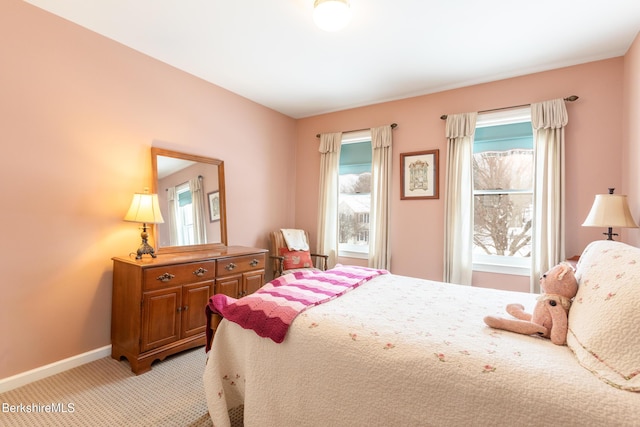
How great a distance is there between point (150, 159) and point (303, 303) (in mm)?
2284

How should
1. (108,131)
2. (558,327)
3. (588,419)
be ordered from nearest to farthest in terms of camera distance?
(588,419) < (558,327) < (108,131)

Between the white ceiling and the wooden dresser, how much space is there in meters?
1.94

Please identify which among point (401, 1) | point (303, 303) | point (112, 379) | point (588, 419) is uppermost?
point (401, 1)

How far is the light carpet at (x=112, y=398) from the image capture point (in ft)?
6.05

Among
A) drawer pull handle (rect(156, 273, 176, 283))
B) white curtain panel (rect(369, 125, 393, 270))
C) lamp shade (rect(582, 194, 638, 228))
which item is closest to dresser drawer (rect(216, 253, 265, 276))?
drawer pull handle (rect(156, 273, 176, 283))

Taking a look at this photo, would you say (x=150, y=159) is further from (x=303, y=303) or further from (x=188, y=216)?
(x=303, y=303)

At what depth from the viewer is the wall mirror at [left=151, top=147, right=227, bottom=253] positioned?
2.98 meters

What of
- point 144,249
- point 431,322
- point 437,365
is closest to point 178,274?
point 144,249

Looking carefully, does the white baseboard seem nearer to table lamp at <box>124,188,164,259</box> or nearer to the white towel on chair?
table lamp at <box>124,188,164,259</box>

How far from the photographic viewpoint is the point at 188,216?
3.18 meters

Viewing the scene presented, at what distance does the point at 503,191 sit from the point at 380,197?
1361mm

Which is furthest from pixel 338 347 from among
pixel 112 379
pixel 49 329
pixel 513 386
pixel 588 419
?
pixel 49 329

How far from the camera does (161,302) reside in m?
2.48

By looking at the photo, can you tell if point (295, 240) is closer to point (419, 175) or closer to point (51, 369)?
point (419, 175)
